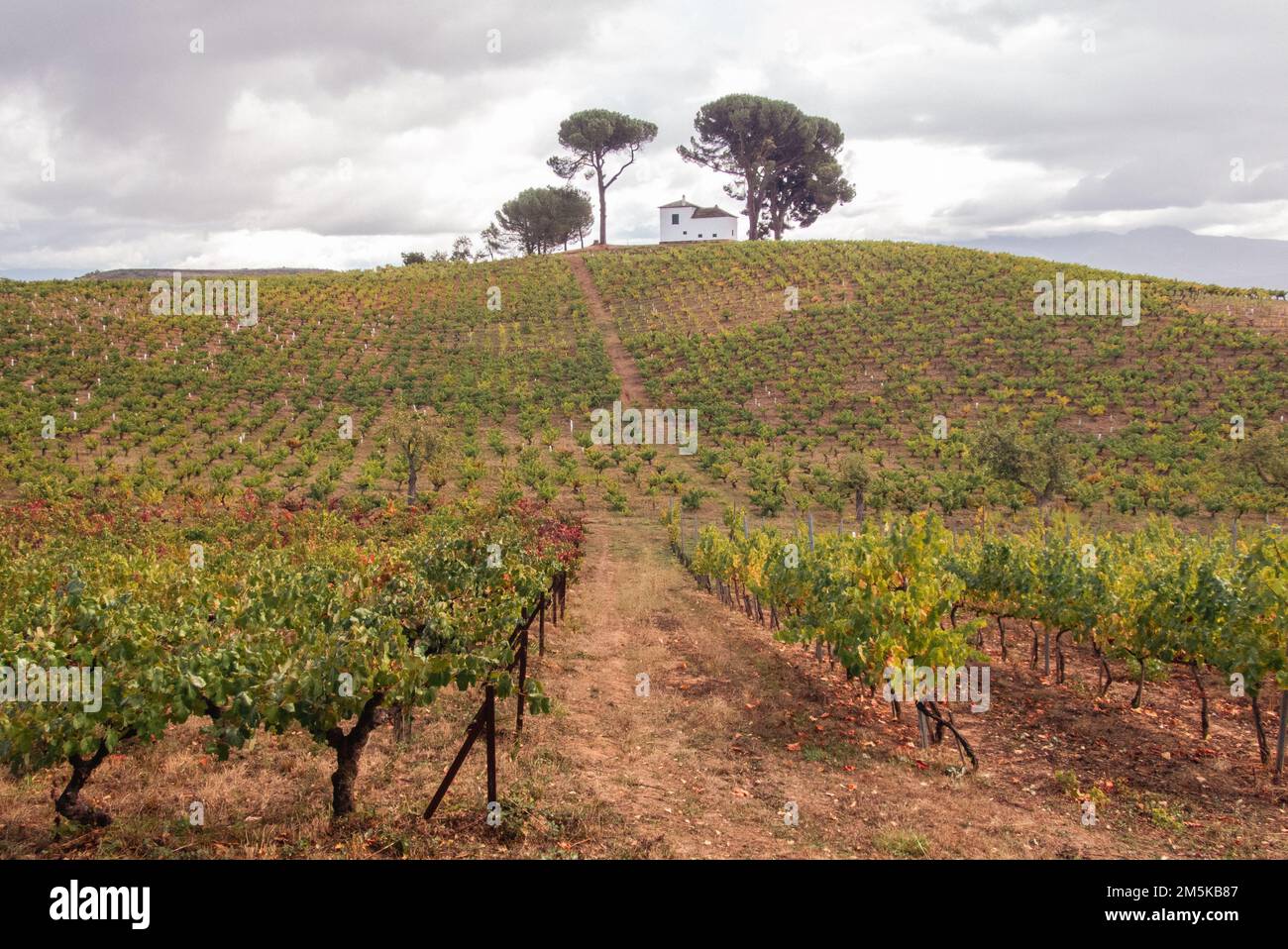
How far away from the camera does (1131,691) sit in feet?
42.4

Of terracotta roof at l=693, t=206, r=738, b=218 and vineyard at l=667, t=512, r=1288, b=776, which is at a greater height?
terracotta roof at l=693, t=206, r=738, b=218

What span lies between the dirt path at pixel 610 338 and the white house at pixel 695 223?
15935 millimetres

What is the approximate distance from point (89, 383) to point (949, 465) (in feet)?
165

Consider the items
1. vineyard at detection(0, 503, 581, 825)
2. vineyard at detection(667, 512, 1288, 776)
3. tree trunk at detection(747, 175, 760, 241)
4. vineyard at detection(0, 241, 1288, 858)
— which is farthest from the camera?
tree trunk at detection(747, 175, 760, 241)

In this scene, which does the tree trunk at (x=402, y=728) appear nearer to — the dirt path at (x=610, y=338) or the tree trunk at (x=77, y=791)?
the tree trunk at (x=77, y=791)

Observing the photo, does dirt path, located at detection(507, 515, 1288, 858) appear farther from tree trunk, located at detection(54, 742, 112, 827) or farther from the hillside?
the hillside

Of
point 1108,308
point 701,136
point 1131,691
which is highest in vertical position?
point 701,136

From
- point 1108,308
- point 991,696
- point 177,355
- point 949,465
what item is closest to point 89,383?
point 177,355

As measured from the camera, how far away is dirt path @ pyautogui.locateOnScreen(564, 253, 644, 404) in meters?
54.3

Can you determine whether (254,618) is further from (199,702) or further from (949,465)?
(949,465)

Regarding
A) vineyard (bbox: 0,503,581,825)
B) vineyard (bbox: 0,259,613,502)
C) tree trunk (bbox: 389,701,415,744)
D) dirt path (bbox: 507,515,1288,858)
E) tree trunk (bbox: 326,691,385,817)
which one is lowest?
dirt path (bbox: 507,515,1288,858)

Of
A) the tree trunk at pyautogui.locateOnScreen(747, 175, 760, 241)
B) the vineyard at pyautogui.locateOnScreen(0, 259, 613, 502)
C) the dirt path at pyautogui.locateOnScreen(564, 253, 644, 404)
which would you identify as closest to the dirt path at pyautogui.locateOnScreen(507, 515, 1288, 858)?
the vineyard at pyautogui.locateOnScreen(0, 259, 613, 502)

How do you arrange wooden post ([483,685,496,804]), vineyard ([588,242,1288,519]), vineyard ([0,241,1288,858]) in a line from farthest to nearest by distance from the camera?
vineyard ([588,242,1288,519]) → wooden post ([483,685,496,804]) → vineyard ([0,241,1288,858])

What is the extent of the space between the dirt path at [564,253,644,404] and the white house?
15.9 metres
